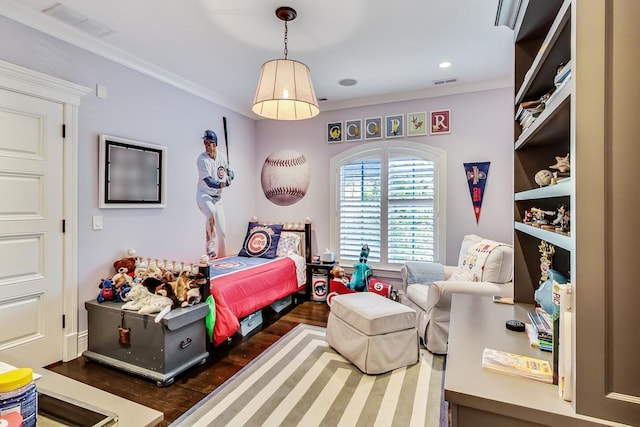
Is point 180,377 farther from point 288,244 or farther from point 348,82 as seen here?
point 348,82

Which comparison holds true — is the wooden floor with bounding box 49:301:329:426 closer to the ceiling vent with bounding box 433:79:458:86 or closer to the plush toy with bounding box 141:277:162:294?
the plush toy with bounding box 141:277:162:294

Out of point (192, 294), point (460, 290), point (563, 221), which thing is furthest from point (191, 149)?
point (563, 221)

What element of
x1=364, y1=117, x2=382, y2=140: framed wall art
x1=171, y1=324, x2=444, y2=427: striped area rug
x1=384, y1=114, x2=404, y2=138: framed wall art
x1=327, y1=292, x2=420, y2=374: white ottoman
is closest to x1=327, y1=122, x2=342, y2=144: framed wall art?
x1=364, y1=117, x2=382, y2=140: framed wall art

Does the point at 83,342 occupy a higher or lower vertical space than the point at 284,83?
lower

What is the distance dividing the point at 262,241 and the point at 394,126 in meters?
2.26

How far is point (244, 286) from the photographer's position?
3.15 metres

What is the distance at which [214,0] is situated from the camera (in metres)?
2.23

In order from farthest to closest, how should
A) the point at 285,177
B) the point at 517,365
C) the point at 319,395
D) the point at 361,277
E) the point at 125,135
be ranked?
the point at 285,177 < the point at 361,277 < the point at 125,135 < the point at 319,395 < the point at 517,365

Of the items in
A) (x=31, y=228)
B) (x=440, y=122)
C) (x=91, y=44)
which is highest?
(x=91, y=44)

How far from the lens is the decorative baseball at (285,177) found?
4672 millimetres

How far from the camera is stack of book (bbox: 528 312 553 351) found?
47.8 inches

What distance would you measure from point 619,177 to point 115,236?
134 inches

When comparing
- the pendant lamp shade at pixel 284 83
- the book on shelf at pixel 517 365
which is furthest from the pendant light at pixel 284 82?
the book on shelf at pixel 517 365

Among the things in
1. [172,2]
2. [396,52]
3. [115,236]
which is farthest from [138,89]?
[396,52]
